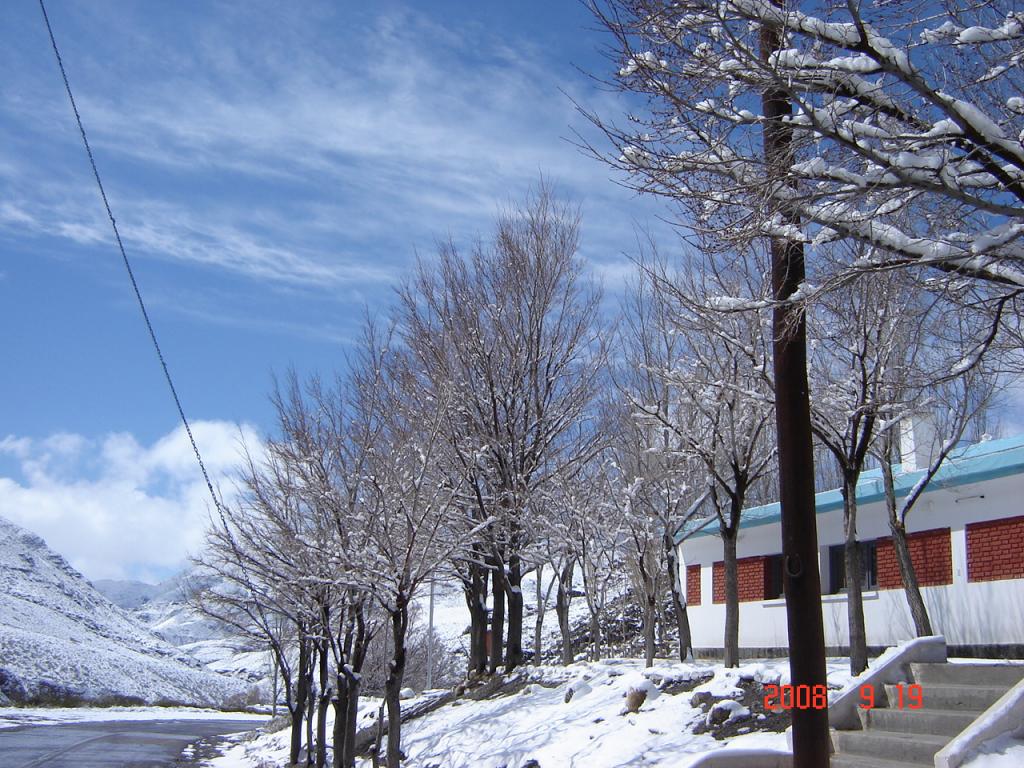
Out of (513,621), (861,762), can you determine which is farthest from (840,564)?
(861,762)

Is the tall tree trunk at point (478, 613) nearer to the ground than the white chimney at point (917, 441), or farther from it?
nearer to the ground

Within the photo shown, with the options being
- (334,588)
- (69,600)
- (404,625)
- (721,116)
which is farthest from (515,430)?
(69,600)

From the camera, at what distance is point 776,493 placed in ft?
98.9

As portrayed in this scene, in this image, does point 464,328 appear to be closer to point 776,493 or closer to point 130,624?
point 776,493

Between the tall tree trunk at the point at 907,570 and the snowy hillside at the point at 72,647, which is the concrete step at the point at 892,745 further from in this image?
the snowy hillside at the point at 72,647

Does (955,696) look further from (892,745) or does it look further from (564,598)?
(564,598)

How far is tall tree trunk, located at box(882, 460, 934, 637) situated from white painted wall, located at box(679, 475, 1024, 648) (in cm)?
50

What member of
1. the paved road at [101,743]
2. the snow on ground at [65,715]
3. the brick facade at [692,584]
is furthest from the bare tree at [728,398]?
the snow on ground at [65,715]

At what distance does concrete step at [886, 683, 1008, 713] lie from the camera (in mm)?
8992

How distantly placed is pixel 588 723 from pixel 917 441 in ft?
29.2

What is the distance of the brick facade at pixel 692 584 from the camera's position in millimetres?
23047

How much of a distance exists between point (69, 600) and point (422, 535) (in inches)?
3340

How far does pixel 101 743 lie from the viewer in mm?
33000
